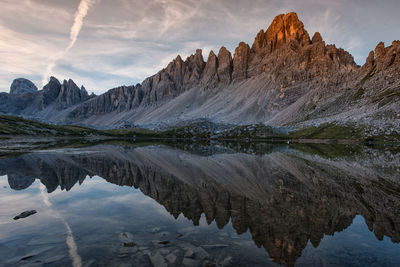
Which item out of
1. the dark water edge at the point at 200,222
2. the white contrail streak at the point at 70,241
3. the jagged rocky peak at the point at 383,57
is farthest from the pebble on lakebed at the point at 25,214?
the jagged rocky peak at the point at 383,57

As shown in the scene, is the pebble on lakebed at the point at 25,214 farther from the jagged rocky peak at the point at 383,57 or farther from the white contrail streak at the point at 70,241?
the jagged rocky peak at the point at 383,57

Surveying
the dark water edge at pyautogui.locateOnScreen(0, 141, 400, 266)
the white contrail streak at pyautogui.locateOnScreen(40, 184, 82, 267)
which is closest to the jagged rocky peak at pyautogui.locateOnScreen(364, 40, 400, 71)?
the dark water edge at pyautogui.locateOnScreen(0, 141, 400, 266)

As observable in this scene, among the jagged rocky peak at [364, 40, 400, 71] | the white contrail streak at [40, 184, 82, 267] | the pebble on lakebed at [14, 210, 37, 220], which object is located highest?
the jagged rocky peak at [364, 40, 400, 71]

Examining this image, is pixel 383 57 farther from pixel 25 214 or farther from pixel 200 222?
pixel 25 214

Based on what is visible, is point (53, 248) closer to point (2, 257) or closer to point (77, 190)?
point (2, 257)

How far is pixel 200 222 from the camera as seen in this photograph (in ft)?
47.9

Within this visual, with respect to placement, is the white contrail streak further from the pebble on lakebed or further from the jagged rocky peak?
the jagged rocky peak

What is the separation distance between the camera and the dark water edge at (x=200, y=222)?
34.4 ft

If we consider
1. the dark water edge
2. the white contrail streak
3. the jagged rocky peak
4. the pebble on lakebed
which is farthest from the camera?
the jagged rocky peak

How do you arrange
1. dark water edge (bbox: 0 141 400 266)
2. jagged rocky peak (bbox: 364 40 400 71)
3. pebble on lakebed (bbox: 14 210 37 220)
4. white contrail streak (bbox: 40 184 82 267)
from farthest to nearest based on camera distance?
1. jagged rocky peak (bbox: 364 40 400 71)
2. pebble on lakebed (bbox: 14 210 37 220)
3. dark water edge (bbox: 0 141 400 266)
4. white contrail streak (bbox: 40 184 82 267)

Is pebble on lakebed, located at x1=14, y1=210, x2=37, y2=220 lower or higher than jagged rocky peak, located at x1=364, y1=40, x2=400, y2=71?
lower

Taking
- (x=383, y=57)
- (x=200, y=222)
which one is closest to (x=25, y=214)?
(x=200, y=222)

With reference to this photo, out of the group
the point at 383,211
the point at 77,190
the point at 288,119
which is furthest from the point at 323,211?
the point at 288,119

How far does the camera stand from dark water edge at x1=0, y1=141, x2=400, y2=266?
10492mm
